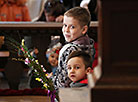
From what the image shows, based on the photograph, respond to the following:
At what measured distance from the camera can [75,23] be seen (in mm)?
3111

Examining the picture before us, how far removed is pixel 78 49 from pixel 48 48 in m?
1.81

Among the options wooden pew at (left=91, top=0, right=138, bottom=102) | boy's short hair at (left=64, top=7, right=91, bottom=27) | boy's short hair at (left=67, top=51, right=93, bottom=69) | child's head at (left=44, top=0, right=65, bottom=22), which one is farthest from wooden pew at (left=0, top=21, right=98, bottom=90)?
wooden pew at (left=91, top=0, right=138, bottom=102)

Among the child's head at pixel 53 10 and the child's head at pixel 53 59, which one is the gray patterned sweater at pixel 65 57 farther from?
the child's head at pixel 53 10

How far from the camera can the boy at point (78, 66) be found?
2826 mm

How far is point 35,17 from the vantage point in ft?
25.6

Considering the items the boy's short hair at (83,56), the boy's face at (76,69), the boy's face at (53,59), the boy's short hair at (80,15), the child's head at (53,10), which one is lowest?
the boy's face at (53,59)

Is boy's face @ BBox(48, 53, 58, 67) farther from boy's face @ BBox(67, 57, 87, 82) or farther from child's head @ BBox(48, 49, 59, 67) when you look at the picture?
boy's face @ BBox(67, 57, 87, 82)

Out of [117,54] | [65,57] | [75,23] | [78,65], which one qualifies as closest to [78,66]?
[78,65]

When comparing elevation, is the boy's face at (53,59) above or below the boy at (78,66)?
below

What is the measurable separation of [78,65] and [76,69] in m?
0.03

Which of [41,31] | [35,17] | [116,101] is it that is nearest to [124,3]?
[116,101]

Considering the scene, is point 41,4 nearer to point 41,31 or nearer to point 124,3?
point 41,31

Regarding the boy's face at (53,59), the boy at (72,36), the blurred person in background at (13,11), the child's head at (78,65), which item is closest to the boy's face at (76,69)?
the child's head at (78,65)

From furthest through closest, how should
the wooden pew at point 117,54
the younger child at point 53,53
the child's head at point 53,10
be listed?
the child's head at point 53,10
the younger child at point 53,53
the wooden pew at point 117,54
